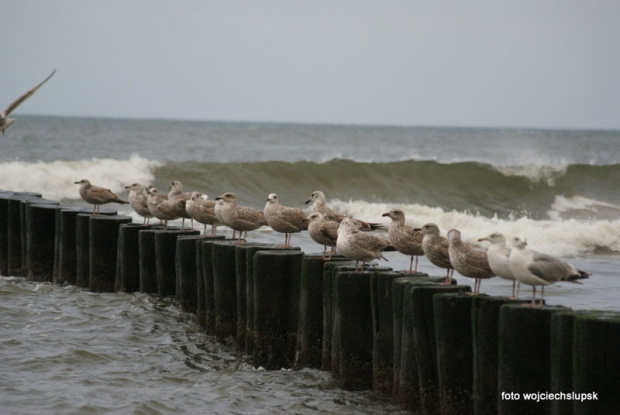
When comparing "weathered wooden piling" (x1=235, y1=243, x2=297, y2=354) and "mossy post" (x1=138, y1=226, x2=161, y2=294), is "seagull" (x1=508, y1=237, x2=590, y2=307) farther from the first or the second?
"mossy post" (x1=138, y1=226, x2=161, y2=294)

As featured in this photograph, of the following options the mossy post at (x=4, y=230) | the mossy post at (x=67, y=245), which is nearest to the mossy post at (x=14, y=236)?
the mossy post at (x=4, y=230)

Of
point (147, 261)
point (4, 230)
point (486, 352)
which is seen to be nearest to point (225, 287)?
point (147, 261)

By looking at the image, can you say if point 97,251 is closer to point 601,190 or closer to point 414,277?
point 414,277

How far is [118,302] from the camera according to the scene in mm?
12820

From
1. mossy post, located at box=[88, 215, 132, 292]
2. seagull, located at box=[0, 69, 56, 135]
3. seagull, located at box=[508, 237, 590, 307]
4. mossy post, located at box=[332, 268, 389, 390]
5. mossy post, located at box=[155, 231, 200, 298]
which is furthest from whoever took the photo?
seagull, located at box=[0, 69, 56, 135]

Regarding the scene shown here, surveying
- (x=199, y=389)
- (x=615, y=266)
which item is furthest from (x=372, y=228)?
(x=615, y=266)

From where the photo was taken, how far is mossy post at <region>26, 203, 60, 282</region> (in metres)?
14.8

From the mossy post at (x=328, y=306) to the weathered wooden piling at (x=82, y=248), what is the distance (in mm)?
5892

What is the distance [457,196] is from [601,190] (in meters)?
6.69

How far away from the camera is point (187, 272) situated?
1195 cm

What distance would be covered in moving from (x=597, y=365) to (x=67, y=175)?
26.2 metres

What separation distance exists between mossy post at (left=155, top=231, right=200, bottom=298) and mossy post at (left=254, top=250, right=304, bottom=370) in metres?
2.99

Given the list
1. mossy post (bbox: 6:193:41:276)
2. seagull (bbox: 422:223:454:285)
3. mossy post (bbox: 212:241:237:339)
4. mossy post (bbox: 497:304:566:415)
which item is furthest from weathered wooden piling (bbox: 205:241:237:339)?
mossy post (bbox: 6:193:41:276)

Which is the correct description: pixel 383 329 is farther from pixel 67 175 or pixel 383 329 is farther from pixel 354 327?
pixel 67 175
